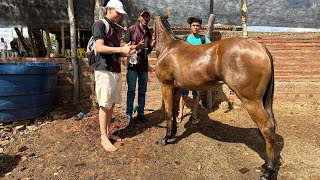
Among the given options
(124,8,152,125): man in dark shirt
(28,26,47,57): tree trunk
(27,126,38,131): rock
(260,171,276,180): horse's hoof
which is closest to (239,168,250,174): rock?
(260,171,276,180): horse's hoof

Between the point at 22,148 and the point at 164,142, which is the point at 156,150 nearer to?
the point at 164,142

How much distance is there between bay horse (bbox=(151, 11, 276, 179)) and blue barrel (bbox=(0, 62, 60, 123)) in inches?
84.9

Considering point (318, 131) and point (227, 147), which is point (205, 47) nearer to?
point (227, 147)

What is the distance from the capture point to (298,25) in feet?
24.6

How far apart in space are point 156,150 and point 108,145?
0.71 m

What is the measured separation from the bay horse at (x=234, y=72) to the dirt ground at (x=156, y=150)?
→ 63 centimetres

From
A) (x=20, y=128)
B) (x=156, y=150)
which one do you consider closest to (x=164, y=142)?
(x=156, y=150)

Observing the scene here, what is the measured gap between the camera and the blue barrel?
166 inches

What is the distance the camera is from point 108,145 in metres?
3.83

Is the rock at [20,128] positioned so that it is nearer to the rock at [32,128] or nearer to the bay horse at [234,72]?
the rock at [32,128]

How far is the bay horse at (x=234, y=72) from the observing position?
2979 millimetres

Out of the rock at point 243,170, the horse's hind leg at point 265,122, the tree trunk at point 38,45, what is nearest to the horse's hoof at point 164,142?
the rock at point 243,170

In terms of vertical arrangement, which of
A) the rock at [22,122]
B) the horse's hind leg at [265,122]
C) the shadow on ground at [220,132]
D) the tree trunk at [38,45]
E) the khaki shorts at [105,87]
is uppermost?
the tree trunk at [38,45]

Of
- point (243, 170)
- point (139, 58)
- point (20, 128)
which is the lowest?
point (243, 170)
